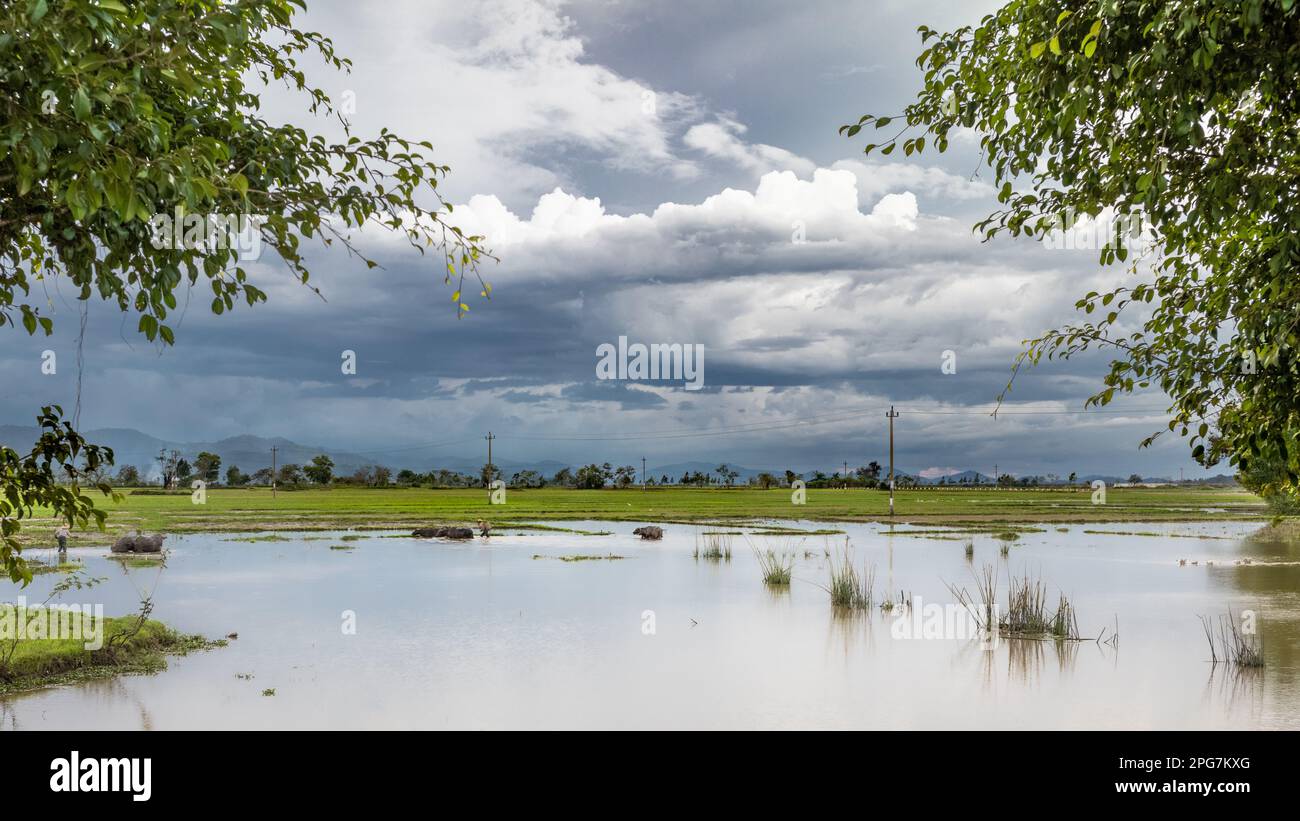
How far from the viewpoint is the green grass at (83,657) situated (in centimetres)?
1265

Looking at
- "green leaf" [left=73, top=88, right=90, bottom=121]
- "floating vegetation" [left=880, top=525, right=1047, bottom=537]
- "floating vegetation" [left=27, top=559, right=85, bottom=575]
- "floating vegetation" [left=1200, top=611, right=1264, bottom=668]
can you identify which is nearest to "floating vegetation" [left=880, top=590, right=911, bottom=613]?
"floating vegetation" [left=1200, top=611, right=1264, bottom=668]

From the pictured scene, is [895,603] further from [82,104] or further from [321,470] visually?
[321,470]

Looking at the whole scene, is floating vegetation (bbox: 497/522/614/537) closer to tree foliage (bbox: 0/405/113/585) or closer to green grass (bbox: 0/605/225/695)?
green grass (bbox: 0/605/225/695)

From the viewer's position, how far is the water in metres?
11.5

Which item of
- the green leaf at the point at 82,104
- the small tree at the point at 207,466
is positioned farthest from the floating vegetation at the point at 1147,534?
the small tree at the point at 207,466

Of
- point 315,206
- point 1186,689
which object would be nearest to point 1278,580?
point 1186,689

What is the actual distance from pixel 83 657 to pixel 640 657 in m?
8.45

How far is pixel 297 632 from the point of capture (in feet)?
57.7

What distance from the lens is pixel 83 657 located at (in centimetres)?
1362

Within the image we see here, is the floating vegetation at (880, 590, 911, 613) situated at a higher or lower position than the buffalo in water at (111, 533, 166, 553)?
lower

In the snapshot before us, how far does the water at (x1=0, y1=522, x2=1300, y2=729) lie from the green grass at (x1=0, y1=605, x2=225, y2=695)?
46 cm

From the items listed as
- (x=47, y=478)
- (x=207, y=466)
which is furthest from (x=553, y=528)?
(x=207, y=466)
